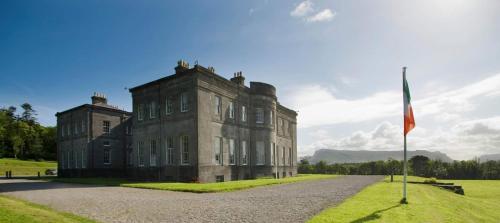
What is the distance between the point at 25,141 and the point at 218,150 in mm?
85759

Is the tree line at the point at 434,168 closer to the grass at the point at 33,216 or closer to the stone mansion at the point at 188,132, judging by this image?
the stone mansion at the point at 188,132

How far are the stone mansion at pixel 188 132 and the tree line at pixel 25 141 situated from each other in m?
53.9

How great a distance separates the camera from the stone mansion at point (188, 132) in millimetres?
A: 27484

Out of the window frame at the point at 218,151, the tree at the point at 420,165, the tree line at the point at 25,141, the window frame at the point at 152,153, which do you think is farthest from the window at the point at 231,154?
the tree line at the point at 25,141

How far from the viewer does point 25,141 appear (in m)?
91.4

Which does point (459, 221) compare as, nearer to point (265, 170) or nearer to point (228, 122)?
point (228, 122)

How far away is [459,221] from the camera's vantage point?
11.1 meters

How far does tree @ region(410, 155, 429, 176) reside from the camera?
4863 cm

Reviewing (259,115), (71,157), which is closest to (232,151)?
Answer: (259,115)

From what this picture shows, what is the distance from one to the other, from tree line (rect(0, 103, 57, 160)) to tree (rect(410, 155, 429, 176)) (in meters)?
83.8

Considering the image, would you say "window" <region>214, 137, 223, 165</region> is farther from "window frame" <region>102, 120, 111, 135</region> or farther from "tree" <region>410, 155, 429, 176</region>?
"tree" <region>410, 155, 429, 176</region>

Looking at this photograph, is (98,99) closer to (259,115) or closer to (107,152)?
(107,152)

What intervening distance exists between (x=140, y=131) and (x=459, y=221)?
27219 millimetres

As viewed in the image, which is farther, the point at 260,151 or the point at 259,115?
the point at 259,115
